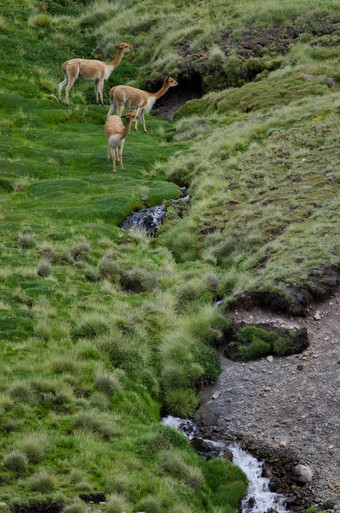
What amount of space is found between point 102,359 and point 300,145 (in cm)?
1463

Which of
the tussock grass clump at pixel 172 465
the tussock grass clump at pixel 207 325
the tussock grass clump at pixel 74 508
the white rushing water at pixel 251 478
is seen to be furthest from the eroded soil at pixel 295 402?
the tussock grass clump at pixel 74 508

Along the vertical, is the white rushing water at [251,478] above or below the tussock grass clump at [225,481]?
below

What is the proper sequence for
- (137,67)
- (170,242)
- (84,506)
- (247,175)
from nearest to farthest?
(84,506)
(170,242)
(247,175)
(137,67)

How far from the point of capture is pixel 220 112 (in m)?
31.2

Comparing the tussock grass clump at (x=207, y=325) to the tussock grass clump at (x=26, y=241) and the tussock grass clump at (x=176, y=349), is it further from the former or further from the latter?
the tussock grass clump at (x=26, y=241)

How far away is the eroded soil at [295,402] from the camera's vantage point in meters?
9.76

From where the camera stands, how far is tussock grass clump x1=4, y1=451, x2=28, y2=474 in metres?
8.01

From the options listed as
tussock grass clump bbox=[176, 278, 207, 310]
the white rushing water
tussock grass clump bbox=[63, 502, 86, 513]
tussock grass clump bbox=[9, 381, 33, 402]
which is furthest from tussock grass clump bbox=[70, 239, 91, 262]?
tussock grass clump bbox=[63, 502, 86, 513]

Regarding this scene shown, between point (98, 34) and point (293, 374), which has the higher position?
point (98, 34)

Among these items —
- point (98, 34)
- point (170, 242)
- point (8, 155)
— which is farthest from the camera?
Answer: point (98, 34)

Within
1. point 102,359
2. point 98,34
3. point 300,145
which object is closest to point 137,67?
point 98,34

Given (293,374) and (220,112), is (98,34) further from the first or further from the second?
(293,374)

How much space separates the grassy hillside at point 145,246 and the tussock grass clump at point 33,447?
0.03m

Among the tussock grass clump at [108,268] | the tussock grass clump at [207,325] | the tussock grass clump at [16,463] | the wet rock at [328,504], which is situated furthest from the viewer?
the tussock grass clump at [108,268]
